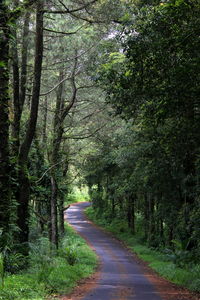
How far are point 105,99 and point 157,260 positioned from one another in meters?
12.8

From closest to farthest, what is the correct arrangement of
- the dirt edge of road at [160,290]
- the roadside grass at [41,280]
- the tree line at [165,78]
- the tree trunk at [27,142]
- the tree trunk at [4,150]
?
1. the roadside grass at [41,280]
2. the tree line at [165,78]
3. the tree trunk at [4,150]
4. the dirt edge of road at [160,290]
5. the tree trunk at [27,142]

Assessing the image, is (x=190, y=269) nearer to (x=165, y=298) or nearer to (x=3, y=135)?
(x=165, y=298)

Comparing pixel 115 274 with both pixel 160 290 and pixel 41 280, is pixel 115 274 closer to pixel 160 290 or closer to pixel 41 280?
pixel 160 290

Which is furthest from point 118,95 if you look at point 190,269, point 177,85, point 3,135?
point 190,269

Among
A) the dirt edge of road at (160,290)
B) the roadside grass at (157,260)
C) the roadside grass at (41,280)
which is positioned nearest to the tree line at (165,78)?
the roadside grass at (157,260)

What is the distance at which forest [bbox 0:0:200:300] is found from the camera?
8.38m

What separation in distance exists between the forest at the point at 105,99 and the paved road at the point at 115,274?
1.22 m

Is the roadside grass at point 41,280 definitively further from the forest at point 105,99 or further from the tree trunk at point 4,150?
the tree trunk at point 4,150

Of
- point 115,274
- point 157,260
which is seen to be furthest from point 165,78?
point 157,260

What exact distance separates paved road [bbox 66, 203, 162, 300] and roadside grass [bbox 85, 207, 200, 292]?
0.90m

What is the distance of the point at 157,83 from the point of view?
9148mm

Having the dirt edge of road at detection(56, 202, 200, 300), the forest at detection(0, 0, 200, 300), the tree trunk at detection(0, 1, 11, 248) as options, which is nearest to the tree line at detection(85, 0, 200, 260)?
the forest at detection(0, 0, 200, 300)

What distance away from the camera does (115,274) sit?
15953 millimetres

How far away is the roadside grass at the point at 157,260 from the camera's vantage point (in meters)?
13.5
